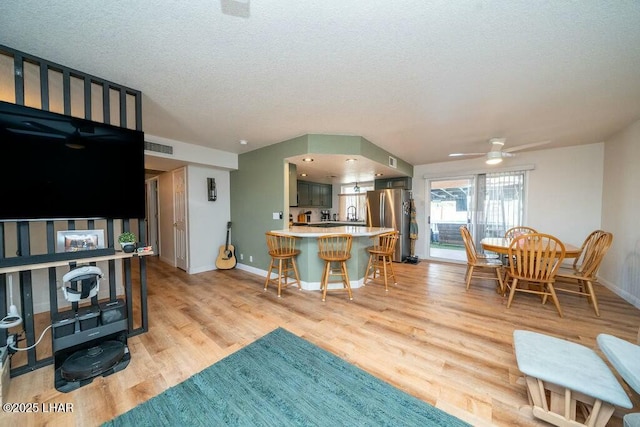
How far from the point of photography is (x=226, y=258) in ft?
14.8

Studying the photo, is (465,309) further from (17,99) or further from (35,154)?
(17,99)

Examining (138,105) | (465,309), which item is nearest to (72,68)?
(138,105)

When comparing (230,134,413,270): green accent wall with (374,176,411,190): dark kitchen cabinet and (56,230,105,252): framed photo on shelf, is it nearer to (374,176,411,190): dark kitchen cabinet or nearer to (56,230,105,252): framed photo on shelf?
(374,176,411,190): dark kitchen cabinet

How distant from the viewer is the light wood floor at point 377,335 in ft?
4.71

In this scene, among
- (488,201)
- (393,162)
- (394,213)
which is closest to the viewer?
(393,162)

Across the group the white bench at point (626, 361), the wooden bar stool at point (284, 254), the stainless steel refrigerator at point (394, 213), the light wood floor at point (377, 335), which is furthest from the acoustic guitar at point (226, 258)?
the white bench at point (626, 361)

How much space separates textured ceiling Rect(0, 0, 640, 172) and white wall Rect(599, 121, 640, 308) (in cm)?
57

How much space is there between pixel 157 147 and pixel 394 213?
15.7ft

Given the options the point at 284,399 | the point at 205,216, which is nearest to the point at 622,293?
the point at 284,399

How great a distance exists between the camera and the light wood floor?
1.43 metres

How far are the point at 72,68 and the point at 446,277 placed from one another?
5.43 meters

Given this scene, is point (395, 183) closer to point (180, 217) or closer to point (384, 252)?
point (384, 252)

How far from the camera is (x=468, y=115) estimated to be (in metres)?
2.62

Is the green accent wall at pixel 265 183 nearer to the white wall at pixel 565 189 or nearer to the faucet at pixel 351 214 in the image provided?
the faucet at pixel 351 214
